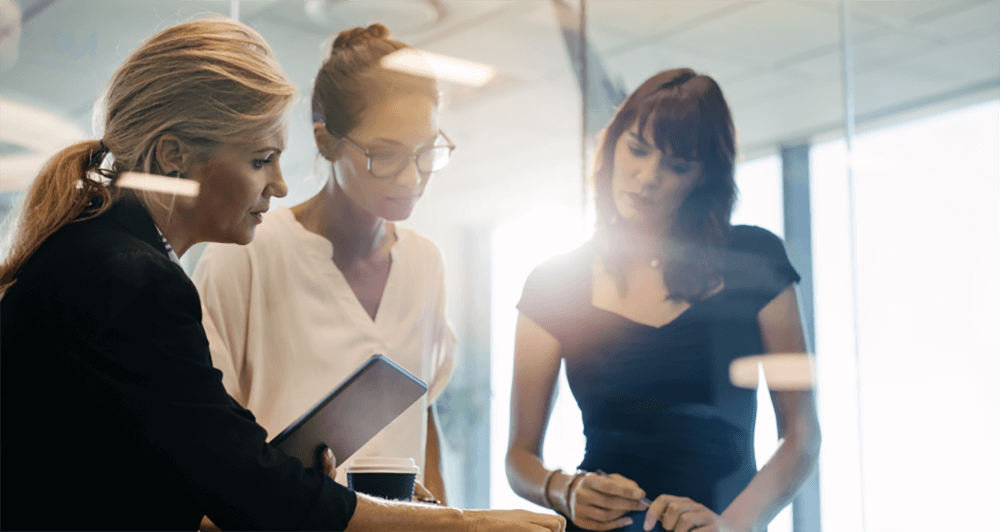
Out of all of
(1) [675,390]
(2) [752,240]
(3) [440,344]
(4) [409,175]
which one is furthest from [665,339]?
(4) [409,175]

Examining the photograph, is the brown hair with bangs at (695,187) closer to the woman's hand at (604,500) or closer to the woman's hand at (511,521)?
the woman's hand at (604,500)

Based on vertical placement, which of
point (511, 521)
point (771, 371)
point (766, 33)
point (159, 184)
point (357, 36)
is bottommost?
point (511, 521)

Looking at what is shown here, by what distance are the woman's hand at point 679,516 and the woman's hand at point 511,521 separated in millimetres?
568

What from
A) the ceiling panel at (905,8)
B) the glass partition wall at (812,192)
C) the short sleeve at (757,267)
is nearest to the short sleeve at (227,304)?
the glass partition wall at (812,192)

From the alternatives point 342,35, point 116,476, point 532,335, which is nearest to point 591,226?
point 532,335

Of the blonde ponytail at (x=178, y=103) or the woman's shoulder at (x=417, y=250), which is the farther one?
the woman's shoulder at (x=417, y=250)

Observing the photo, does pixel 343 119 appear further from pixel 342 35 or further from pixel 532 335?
pixel 532 335

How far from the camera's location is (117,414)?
0.91 metres

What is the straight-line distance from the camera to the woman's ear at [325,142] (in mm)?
1796

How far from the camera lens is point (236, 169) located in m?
1.22

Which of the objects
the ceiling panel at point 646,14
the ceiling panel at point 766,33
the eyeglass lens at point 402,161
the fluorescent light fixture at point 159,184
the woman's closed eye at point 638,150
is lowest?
the fluorescent light fixture at point 159,184

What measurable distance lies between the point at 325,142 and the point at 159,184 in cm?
70

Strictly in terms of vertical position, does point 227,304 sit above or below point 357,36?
below

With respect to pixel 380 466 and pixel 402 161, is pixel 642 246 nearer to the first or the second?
pixel 402 161
